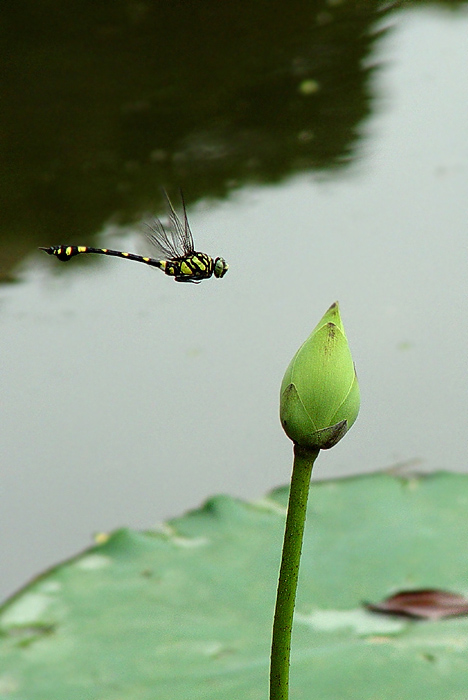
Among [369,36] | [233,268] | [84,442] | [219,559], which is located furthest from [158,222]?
[369,36]

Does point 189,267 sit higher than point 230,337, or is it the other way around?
point 230,337

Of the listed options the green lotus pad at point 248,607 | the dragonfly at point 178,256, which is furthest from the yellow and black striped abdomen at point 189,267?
the green lotus pad at point 248,607

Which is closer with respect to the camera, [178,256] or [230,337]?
[178,256]

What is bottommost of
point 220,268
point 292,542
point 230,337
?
point 292,542

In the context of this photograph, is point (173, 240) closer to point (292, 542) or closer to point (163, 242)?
point (163, 242)

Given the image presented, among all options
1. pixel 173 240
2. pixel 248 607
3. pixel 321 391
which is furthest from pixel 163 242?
pixel 321 391

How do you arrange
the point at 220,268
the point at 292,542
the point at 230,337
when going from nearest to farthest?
1. the point at 292,542
2. the point at 220,268
3. the point at 230,337
